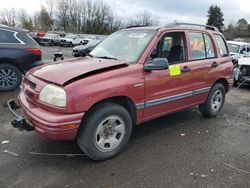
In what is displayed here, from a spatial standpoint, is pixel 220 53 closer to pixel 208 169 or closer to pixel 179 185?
pixel 208 169

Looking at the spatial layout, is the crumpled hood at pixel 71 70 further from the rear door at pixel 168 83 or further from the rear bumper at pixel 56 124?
the rear door at pixel 168 83

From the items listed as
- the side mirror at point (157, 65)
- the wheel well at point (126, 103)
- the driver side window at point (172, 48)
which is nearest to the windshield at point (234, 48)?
the driver side window at point (172, 48)

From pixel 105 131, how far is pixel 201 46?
2689 millimetres

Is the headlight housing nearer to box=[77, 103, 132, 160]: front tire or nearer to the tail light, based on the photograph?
box=[77, 103, 132, 160]: front tire

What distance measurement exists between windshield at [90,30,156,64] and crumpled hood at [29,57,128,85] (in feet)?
0.94

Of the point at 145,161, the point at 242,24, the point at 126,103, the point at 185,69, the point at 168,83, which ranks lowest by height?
the point at 145,161

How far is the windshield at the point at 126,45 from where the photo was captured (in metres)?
4.35

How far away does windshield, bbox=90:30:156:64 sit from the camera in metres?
4.35

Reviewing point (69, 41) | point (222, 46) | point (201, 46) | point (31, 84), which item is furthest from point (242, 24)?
point (31, 84)

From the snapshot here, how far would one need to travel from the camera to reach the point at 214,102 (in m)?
5.88

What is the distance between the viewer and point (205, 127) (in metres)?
5.38

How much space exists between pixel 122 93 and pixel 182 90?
1428 millimetres

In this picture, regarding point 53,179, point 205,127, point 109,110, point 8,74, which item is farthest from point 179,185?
point 8,74

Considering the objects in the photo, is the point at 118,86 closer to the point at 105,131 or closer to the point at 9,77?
the point at 105,131
